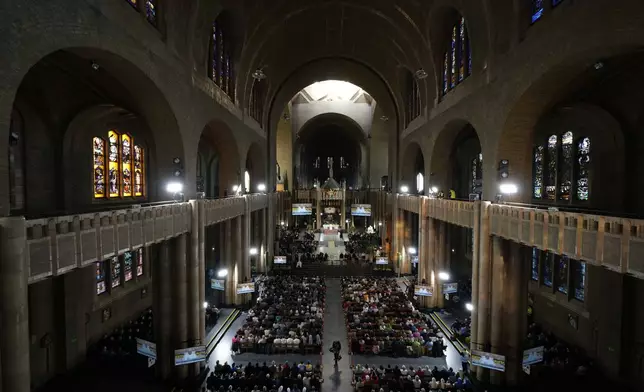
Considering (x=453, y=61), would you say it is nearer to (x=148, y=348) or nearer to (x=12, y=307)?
(x=148, y=348)

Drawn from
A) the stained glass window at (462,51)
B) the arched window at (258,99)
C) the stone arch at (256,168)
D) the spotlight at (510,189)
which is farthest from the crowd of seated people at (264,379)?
the arched window at (258,99)

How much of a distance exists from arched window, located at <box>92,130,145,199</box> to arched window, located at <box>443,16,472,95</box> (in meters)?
18.2

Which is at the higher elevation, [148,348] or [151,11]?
[151,11]

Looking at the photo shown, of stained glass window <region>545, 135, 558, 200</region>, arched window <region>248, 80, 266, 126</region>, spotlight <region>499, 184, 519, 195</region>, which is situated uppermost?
arched window <region>248, 80, 266, 126</region>

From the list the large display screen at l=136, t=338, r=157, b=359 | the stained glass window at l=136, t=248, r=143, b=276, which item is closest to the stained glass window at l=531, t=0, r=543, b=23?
the large display screen at l=136, t=338, r=157, b=359

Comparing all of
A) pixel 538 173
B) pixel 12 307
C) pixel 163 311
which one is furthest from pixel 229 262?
pixel 538 173

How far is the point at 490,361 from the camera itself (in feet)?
41.6

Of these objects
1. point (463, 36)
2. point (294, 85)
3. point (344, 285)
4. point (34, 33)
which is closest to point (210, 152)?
point (294, 85)

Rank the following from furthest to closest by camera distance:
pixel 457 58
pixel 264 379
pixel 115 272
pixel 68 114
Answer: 1. pixel 457 58
2. pixel 115 272
3. pixel 68 114
4. pixel 264 379

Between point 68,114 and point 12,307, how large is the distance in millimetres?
11225

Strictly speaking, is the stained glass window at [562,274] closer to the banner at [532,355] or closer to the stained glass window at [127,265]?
the banner at [532,355]

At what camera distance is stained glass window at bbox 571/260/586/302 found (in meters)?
16.3

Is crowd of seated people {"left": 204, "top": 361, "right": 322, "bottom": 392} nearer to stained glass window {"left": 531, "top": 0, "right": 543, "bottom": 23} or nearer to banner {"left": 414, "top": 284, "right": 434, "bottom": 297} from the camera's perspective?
banner {"left": 414, "top": 284, "right": 434, "bottom": 297}

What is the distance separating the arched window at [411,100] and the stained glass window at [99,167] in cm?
2063
